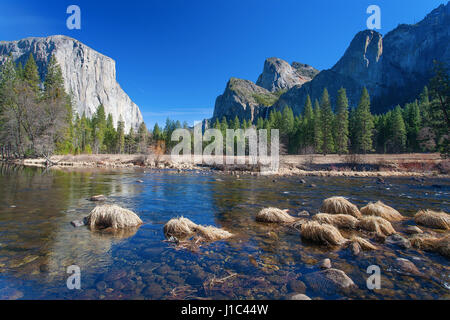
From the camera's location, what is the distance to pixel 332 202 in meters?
10.8

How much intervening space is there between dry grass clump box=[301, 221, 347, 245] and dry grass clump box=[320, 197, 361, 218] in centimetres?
340

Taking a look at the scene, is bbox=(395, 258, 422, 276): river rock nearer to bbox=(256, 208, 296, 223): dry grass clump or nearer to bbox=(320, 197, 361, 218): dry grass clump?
bbox=(256, 208, 296, 223): dry grass clump

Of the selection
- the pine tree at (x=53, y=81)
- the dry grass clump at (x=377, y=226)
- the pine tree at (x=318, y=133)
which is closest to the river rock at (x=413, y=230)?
the dry grass clump at (x=377, y=226)

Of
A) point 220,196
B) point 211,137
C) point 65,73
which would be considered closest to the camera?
point 220,196

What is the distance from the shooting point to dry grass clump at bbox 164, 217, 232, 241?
24.8 feet

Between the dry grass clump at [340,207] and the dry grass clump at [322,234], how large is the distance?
340 centimetres

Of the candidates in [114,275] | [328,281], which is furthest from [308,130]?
[114,275]

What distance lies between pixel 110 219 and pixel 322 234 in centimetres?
793

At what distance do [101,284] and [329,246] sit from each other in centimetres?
639

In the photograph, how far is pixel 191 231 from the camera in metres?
7.98

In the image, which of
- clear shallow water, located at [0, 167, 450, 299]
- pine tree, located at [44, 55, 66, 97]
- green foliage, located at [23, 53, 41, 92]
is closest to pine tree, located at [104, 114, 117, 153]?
pine tree, located at [44, 55, 66, 97]

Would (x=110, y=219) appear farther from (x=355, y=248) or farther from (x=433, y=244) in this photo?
(x=433, y=244)

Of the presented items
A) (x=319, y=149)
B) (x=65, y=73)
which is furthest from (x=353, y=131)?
(x=65, y=73)

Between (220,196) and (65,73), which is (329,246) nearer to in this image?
(220,196)
